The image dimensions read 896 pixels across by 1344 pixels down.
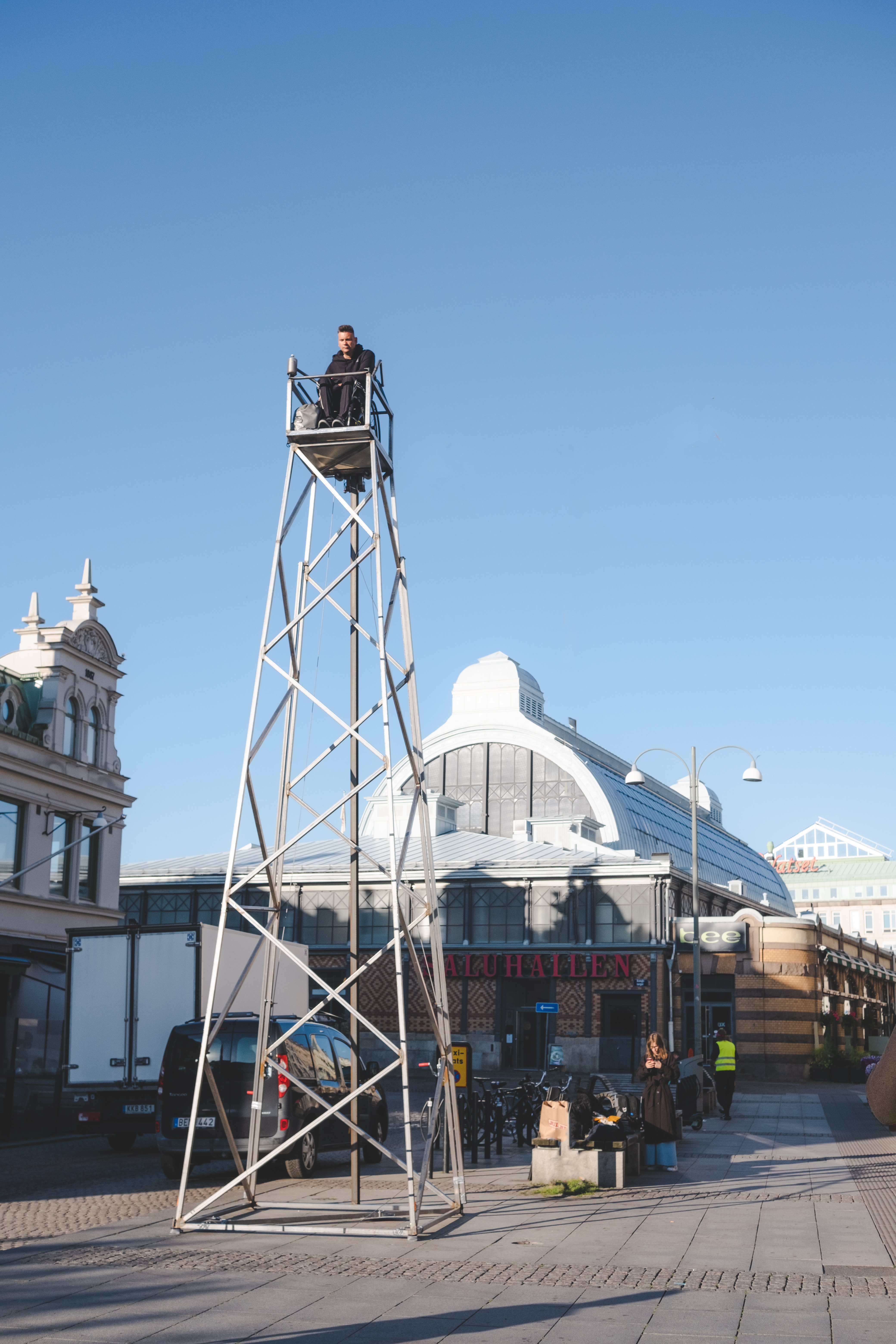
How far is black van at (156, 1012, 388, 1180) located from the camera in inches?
599

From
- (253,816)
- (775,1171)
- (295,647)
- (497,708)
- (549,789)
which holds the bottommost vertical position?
(775,1171)

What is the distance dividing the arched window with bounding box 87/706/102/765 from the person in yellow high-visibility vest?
15.2 metres

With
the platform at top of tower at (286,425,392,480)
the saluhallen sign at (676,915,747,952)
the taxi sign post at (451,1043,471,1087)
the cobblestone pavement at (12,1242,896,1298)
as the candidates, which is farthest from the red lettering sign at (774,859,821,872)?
the cobblestone pavement at (12,1242,896,1298)

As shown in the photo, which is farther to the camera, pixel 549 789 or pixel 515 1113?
pixel 549 789

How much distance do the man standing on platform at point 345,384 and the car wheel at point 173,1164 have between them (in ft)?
29.6

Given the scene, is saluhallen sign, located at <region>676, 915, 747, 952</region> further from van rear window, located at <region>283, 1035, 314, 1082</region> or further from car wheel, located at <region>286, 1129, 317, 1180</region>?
car wheel, located at <region>286, 1129, 317, 1180</region>

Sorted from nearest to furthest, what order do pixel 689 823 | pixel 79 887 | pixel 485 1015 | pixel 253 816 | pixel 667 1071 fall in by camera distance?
pixel 253 816, pixel 667 1071, pixel 79 887, pixel 485 1015, pixel 689 823

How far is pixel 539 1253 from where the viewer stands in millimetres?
10594

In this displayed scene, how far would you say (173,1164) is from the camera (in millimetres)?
16047

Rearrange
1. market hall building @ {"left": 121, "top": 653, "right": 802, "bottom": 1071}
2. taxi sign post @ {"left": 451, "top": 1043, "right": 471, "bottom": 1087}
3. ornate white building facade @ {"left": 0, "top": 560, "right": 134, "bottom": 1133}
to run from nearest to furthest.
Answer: taxi sign post @ {"left": 451, "top": 1043, "right": 471, "bottom": 1087} < ornate white building facade @ {"left": 0, "top": 560, "right": 134, "bottom": 1133} < market hall building @ {"left": 121, "top": 653, "right": 802, "bottom": 1071}

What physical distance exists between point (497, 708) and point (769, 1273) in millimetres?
50463

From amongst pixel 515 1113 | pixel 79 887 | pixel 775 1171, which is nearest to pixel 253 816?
pixel 775 1171

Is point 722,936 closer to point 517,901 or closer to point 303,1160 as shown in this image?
point 517,901

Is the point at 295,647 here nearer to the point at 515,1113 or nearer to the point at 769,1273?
the point at 769,1273
